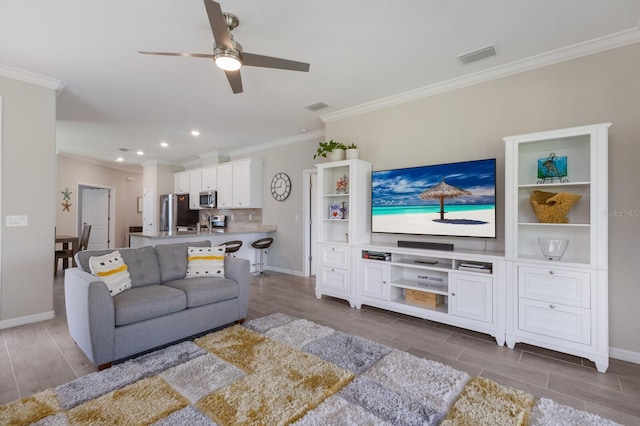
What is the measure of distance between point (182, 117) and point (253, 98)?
57.8 inches

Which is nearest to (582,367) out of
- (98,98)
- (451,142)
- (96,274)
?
(451,142)

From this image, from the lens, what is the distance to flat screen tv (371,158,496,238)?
3.17m

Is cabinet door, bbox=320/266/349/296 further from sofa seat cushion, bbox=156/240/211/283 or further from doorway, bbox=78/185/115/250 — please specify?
doorway, bbox=78/185/115/250

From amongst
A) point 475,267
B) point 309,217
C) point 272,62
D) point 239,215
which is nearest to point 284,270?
point 309,217

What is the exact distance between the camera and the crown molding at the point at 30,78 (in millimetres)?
3199

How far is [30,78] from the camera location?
3340 millimetres

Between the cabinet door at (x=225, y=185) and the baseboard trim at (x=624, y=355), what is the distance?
20.4ft

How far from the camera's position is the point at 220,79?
346 centimetres

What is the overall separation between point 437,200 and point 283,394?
255 centimetres

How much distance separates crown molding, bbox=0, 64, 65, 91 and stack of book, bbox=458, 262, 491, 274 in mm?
4865

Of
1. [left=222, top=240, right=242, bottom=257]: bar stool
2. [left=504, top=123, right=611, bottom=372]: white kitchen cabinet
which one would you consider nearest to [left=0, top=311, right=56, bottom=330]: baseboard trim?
[left=222, top=240, right=242, bottom=257]: bar stool

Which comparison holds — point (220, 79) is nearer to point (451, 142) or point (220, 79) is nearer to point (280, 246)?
point (451, 142)

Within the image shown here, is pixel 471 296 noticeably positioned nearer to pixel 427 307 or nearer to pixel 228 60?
pixel 427 307

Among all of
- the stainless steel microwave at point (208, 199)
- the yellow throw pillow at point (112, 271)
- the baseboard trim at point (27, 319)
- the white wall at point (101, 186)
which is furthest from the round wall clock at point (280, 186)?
the white wall at point (101, 186)
